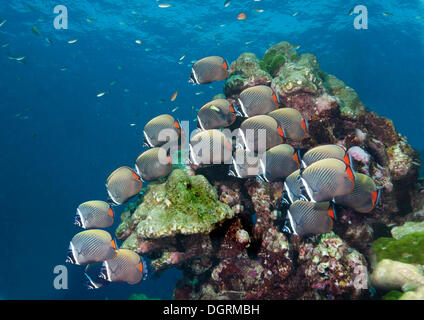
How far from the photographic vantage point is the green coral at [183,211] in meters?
3.54

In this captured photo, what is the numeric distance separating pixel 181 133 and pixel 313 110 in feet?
9.06

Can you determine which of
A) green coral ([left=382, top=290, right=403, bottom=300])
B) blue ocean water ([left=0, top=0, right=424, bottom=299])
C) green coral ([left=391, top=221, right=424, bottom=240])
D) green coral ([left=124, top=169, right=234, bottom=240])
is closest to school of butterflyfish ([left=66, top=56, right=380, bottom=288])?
green coral ([left=124, top=169, right=234, bottom=240])

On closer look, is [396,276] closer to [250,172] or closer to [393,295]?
[393,295]

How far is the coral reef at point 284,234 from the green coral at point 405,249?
0.01 metres

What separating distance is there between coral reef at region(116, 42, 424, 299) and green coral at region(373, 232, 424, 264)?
12 mm

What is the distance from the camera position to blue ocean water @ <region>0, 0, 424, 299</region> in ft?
77.2

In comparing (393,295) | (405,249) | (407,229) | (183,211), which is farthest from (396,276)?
(183,211)

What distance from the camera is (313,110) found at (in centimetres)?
510

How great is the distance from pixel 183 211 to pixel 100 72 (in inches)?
1678

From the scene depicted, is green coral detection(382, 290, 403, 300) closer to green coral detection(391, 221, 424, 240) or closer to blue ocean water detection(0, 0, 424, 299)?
green coral detection(391, 221, 424, 240)

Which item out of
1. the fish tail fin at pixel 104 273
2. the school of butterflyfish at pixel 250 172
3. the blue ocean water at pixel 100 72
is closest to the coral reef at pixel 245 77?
the school of butterflyfish at pixel 250 172

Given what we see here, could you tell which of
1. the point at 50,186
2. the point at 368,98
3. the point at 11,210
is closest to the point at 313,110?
the point at 11,210

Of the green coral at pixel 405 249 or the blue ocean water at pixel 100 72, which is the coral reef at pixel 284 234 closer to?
the green coral at pixel 405 249
